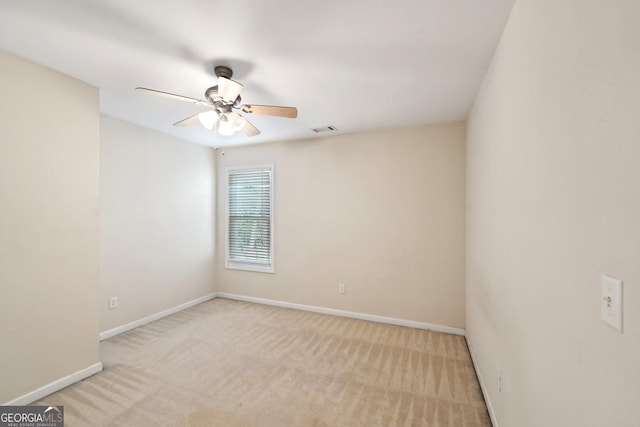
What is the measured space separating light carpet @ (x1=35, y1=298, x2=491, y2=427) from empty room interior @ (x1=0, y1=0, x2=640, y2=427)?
0.9 inches

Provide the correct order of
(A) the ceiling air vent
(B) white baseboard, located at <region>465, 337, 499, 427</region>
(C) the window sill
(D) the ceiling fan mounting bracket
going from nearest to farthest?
(B) white baseboard, located at <region>465, 337, 499, 427</region> < (D) the ceiling fan mounting bracket < (A) the ceiling air vent < (C) the window sill

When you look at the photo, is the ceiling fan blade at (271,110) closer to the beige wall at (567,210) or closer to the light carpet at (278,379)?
the beige wall at (567,210)

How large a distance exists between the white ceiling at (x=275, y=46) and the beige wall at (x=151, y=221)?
2.76 ft

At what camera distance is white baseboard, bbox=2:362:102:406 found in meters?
1.92

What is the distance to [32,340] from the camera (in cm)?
199

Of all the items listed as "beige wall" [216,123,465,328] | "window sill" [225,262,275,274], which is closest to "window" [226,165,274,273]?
"window sill" [225,262,275,274]

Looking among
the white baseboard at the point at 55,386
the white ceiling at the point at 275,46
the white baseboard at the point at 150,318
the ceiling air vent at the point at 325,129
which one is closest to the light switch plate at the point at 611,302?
the white ceiling at the point at 275,46

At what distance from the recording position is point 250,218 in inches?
174

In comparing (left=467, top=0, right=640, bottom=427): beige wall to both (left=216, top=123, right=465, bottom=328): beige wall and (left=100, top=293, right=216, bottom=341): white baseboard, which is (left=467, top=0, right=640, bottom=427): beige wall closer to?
(left=216, top=123, right=465, bottom=328): beige wall

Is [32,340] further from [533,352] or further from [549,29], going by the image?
[549,29]

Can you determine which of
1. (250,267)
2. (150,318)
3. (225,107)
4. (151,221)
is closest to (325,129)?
(225,107)

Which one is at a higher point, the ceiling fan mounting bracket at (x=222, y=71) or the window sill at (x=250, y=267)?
the ceiling fan mounting bracket at (x=222, y=71)

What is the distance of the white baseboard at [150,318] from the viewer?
3050mm

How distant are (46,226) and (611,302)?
3187 millimetres
